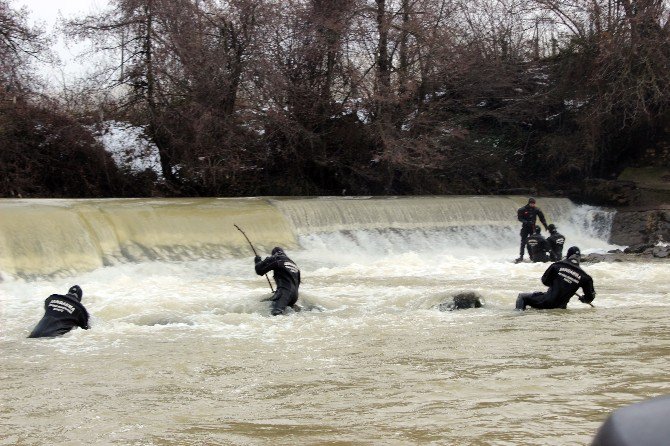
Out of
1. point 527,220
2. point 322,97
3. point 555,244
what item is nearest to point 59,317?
point 555,244

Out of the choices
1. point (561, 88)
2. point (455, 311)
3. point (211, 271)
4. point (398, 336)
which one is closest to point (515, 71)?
point (561, 88)

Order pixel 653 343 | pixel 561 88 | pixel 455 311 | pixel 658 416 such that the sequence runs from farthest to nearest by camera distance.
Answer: pixel 561 88 < pixel 455 311 < pixel 653 343 < pixel 658 416

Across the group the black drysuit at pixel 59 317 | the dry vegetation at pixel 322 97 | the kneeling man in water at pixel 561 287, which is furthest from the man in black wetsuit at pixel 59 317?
the dry vegetation at pixel 322 97

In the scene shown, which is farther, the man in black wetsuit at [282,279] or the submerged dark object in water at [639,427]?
the man in black wetsuit at [282,279]

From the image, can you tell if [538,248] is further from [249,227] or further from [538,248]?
[249,227]

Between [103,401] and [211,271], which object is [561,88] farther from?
[103,401]

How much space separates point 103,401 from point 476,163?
24.2 meters

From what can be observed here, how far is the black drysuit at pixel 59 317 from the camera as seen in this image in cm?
998

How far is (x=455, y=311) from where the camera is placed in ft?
38.5

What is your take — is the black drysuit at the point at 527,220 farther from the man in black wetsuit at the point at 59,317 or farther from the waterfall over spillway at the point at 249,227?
the man in black wetsuit at the point at 59,317

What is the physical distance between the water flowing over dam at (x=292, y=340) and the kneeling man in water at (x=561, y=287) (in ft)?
0.45

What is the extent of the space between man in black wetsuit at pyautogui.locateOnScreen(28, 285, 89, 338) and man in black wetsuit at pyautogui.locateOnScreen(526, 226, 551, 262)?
11.4m

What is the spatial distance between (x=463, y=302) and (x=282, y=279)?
8.28 ft

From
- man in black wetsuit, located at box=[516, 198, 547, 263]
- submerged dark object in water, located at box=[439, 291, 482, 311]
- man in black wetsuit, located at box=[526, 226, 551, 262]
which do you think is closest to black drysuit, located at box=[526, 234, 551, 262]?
man in black wetsuit, located at box=[526, 226, 551, 262]
